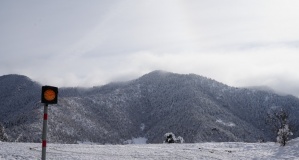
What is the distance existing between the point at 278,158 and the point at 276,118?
685 inches

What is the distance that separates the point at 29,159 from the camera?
18.4 m

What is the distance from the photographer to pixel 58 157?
2072 centimetres

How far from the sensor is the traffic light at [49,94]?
35.9 ft

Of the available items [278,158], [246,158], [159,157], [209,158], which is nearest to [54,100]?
[159,157]

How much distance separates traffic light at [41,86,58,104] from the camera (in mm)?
10953

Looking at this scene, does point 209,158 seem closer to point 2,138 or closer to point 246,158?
point 246,158

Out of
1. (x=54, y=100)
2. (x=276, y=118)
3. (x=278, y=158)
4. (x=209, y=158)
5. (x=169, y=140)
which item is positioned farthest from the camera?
(x=169, y=140)

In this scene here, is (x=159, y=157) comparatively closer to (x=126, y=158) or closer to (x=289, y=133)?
(x=126, y=158)

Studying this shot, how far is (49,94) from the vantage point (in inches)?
436

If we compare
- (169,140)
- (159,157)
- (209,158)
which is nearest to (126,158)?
(159,157)

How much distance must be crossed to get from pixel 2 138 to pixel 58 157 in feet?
201

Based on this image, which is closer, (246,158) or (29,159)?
(29,159)

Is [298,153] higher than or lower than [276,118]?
lower

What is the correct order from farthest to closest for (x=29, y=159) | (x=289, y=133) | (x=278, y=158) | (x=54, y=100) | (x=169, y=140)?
(x=169, y=140)
(x=289, y=133)
(x=278, y=158)
(x=29, y=159)
(x=54, y=100)
